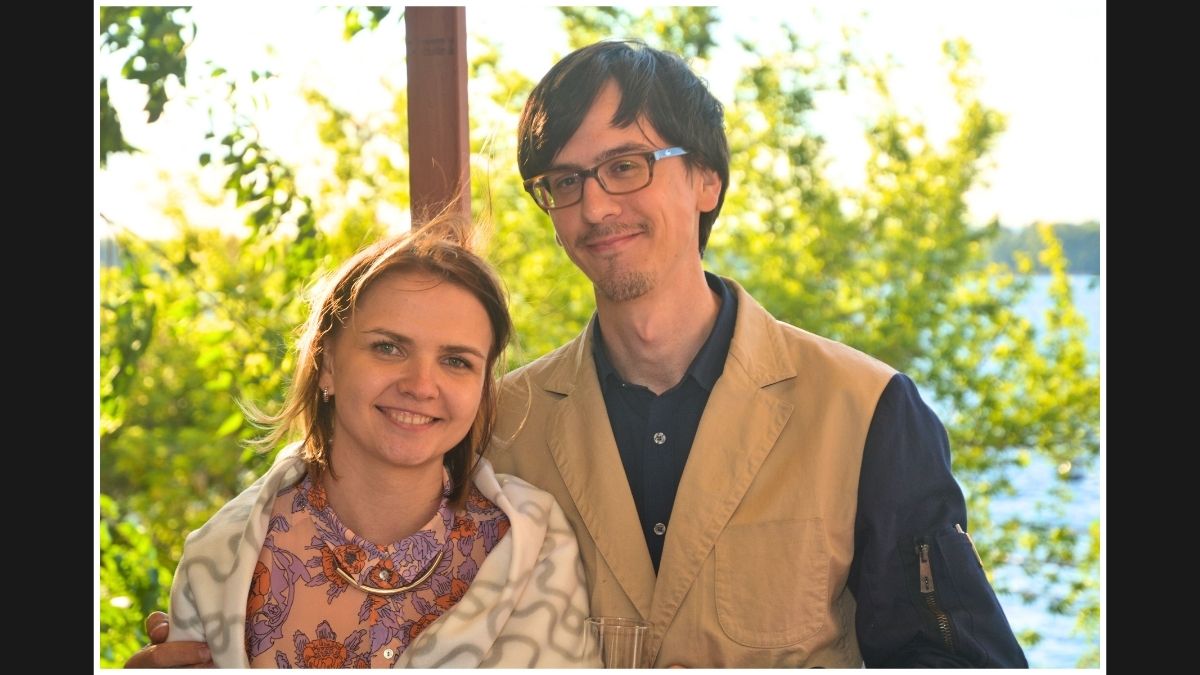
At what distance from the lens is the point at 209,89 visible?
13.1 feet

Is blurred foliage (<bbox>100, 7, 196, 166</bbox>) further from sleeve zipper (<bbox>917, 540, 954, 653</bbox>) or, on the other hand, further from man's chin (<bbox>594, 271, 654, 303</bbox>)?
sleeve zipper (<bbox>917, 540, 954, 653</bbox>)

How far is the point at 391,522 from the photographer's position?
8.20 feet

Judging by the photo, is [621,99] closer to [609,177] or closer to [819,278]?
[609,177]

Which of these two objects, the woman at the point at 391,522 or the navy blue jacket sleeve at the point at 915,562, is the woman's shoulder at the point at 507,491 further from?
the navy blue jacket sleeve at the point at 915,562

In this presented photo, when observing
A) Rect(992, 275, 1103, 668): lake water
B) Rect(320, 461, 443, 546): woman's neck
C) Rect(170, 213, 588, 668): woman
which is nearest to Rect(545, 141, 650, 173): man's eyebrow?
Rect(170, 213, 588, 668): woman

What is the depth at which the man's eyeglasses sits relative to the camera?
2717 millimetres

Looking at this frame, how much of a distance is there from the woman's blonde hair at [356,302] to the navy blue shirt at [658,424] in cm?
28

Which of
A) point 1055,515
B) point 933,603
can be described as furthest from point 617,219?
point 1055,515

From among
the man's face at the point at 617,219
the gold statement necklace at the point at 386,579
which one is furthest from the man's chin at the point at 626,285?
the gold statement necklace at the point at 386,579
